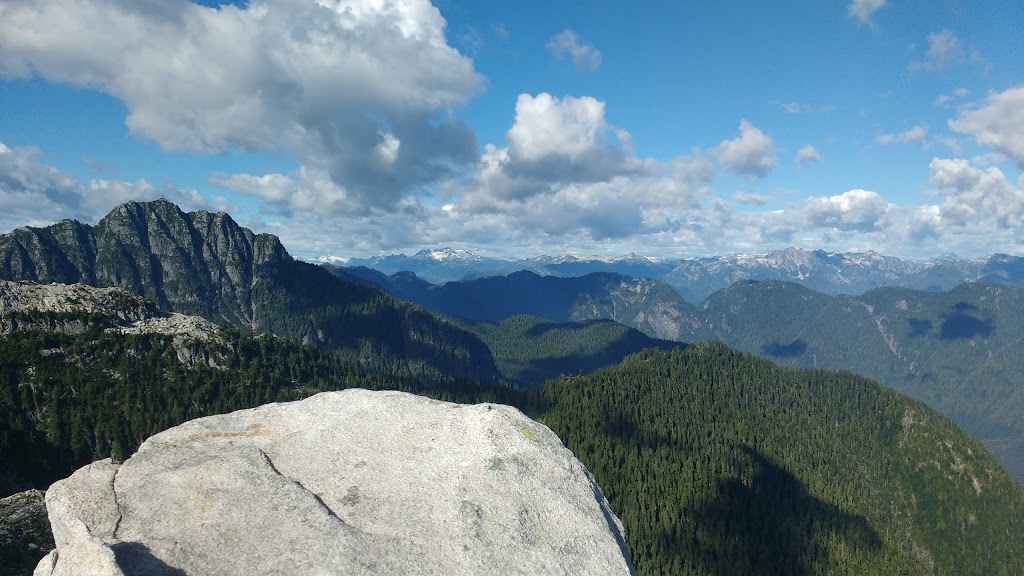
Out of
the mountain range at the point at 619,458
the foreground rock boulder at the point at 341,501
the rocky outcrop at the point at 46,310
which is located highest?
the foreground rock boulder at the point at 341,501

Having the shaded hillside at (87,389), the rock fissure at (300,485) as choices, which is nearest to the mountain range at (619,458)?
the shaded hillside at (87,389)

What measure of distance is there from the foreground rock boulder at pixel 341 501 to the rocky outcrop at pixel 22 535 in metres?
5.02

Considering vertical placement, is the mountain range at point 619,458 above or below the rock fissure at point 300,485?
below

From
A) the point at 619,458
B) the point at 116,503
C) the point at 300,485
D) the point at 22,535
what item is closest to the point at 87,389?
the point at 22,535

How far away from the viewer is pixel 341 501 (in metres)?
17.1

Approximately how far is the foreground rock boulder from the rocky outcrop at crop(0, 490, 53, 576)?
5022 mm

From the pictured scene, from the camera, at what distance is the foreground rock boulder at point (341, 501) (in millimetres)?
14047

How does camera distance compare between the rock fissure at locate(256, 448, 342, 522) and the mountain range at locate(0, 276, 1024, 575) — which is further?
the mountain range at locate(0, 276, 1024, 575)

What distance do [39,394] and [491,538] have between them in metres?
186

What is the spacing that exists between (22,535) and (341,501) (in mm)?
14470

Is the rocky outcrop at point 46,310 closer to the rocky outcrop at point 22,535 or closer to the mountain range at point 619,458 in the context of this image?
the mountain range at point 619,458

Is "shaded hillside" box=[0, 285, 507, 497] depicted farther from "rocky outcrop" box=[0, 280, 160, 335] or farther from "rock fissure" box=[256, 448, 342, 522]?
"rock fissure" box=[256, 448, 342, 522]

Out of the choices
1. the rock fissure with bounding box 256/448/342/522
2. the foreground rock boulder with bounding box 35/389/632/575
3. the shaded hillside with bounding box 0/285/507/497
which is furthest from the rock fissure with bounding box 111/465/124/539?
the shaded hillside with bounding box 0/285/507/497

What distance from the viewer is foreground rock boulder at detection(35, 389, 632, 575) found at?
14047 mm
